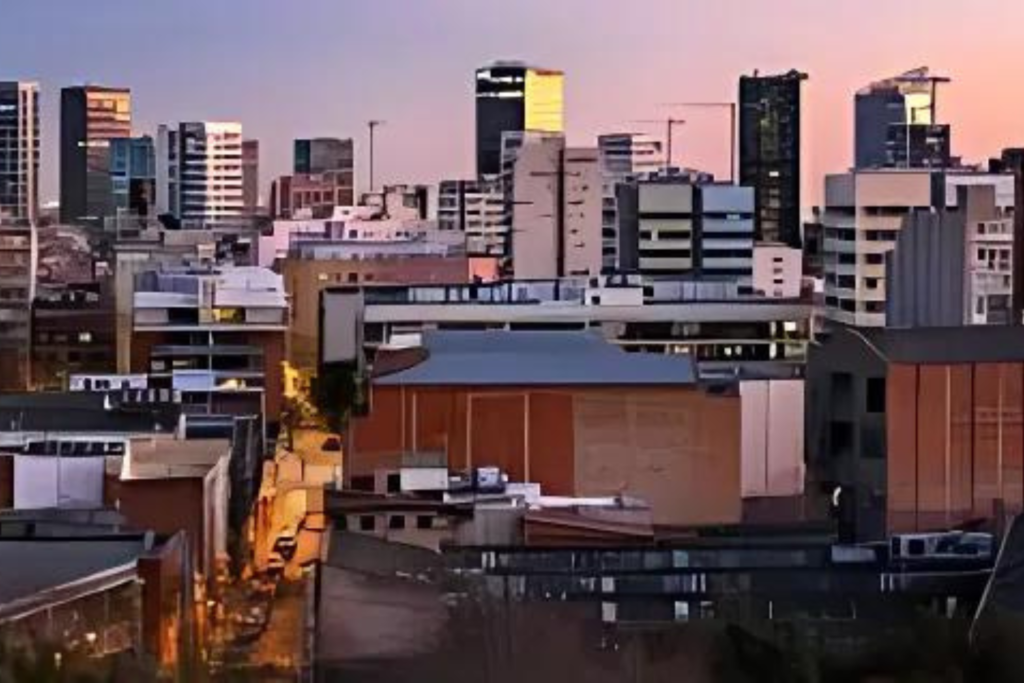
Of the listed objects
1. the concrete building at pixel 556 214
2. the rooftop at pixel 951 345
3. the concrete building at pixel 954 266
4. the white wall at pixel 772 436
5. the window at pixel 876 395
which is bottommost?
the white wall at pixel 772 436

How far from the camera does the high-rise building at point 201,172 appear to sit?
2466 centimetres

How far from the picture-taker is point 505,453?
5754 mm

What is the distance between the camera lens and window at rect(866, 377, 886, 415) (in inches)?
218

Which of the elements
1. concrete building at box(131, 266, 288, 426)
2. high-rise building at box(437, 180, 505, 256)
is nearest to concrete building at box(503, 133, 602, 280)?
high-rise building at box(437, 180, 505, 256)

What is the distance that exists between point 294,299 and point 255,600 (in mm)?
7236

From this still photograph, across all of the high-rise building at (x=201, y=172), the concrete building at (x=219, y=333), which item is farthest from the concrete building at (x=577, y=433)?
the high-rise building at (x=201, y=172)

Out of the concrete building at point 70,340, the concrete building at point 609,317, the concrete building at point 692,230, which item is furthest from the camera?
the concrete building at point 692,230

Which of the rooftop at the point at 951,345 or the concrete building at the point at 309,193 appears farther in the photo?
the concrete building at the point at 309,193

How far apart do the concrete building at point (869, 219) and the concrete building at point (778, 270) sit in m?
1.72

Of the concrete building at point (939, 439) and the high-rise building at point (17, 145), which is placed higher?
the high-rise building at point (17, 145)

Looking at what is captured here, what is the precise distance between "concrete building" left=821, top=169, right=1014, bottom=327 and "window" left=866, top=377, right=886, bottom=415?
4.82m

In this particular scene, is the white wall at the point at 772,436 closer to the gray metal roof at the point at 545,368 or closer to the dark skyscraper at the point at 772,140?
the gray metal roof at the point at 545,368

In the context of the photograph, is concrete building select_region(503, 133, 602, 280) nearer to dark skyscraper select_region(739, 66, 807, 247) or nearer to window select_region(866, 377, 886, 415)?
dark skyscraper select_region(739, 66, 807, 247)

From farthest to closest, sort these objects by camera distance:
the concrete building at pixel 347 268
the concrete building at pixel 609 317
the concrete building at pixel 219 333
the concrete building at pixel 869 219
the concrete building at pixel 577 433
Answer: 1. the concrete building at pixel 347 268
2. the concrete building at pixel 869 219
3. the concrete building at pixel 609 317
4. the concrete building at pixel 219 333
5. the concrete building at pixel 577 433
